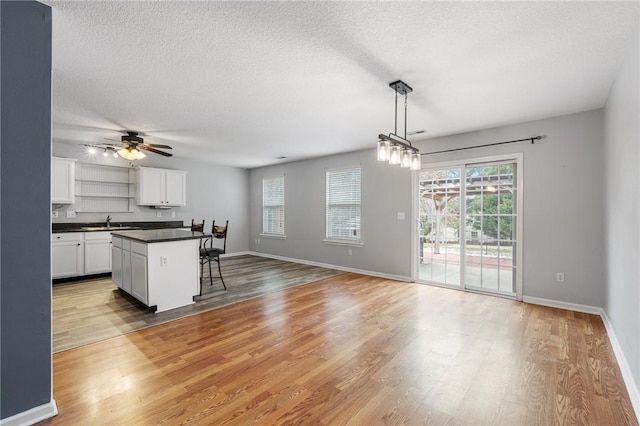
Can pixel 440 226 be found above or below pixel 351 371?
above

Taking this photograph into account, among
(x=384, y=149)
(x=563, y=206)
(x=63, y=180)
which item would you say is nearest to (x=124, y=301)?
(x=63, y=180)

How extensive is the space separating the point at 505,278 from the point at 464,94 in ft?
9.21

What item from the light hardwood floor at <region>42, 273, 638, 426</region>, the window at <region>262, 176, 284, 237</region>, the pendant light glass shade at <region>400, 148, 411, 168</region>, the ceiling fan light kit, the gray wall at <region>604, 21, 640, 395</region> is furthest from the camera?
the window at <region>262, 176, 284, 237</region>

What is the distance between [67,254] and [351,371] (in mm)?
5471

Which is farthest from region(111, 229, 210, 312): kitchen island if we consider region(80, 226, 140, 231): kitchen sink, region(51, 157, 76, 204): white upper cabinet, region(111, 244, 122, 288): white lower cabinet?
region(51, 157, 76, 204): white upper cabinet

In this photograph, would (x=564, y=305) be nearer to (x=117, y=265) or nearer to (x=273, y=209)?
(x=273, y=209)

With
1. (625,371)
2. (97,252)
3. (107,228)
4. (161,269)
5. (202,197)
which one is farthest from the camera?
(202,197)

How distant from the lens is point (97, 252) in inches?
211

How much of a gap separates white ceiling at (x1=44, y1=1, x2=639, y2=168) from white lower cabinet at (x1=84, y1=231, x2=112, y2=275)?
7.07ft

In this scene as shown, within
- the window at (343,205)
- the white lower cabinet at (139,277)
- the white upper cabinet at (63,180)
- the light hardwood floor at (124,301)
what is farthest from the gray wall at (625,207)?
Answer: the white upper cabinet at (63,180)

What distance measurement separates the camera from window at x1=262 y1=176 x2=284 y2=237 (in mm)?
7582

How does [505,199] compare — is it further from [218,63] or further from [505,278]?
[218,63]

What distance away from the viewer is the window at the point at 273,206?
758 cm

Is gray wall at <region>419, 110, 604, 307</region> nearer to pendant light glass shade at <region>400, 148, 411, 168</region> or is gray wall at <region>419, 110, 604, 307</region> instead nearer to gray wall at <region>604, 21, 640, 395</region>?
gray wall at <region>604, 21, 640, 395</region>
